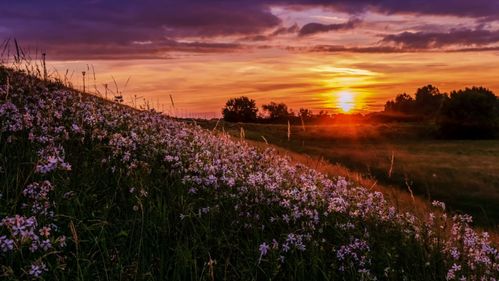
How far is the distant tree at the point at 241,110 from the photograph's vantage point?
133m

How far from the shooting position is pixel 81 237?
6477mm

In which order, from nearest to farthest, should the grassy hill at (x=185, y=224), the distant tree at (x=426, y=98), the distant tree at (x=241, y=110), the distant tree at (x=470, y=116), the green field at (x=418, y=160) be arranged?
the grassy hill at (x=185, y=224) < the green field at (x=418, y=160) < the distant tree at (x=470, y=116) < the distant tree at (x=241, y=110) < the distant tree at (x=426, y=98)

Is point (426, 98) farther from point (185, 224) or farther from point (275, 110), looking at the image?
point (185, 224)

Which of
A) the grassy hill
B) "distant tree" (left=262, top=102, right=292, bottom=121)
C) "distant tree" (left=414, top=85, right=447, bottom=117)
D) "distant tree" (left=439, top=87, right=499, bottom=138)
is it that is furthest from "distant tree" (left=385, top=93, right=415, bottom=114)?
the grassy hill

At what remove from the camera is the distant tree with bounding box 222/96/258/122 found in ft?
436

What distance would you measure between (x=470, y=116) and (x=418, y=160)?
147 feet

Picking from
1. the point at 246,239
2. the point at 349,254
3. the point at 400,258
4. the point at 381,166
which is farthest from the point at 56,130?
the point at 381,166

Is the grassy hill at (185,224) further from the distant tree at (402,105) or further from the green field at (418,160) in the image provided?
the distant tree at (402,105)

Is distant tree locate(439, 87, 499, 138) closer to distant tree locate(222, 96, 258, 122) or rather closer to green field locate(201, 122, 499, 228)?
green field locate(201, 122, 499, 228)

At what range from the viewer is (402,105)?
7490 inches

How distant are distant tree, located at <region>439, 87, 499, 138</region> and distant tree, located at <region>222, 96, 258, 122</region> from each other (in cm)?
5183

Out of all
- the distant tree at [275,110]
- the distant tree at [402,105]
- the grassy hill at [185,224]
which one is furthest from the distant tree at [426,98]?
the grassy hill at [185,224]

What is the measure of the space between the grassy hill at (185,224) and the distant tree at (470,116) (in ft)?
315

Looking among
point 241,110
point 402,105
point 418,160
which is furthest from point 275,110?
point 418,160
